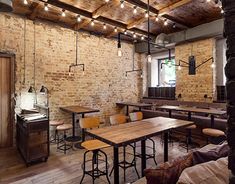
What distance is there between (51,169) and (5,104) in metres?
2.35

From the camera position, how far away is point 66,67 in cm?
563

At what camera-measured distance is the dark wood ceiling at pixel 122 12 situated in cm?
436

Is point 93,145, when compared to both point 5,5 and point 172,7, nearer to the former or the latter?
point 5,5

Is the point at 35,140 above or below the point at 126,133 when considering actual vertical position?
below

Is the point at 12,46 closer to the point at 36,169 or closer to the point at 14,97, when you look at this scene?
the point at 14,97

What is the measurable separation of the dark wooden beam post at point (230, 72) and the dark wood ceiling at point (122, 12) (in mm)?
3813

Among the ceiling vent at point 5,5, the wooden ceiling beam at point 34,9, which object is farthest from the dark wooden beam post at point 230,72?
the wooden ceiling beam at point 34,9

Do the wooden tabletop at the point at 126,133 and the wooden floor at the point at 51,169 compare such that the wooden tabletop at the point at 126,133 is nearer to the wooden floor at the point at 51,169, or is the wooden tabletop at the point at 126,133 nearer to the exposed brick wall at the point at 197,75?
the wooden floor at the point at 51,169

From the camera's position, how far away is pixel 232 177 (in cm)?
78

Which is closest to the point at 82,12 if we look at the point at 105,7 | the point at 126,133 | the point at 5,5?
the point at 105,7

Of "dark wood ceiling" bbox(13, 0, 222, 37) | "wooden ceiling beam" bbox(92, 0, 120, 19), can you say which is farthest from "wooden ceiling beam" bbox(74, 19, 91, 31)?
"wooden ceiling beam" bbox(92, 0, 120, 19)

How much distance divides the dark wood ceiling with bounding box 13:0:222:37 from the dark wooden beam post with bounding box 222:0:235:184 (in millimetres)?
3813

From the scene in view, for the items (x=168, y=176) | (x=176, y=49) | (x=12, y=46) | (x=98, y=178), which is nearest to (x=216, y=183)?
(x=168, y=176)

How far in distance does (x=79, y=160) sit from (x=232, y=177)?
341cm
